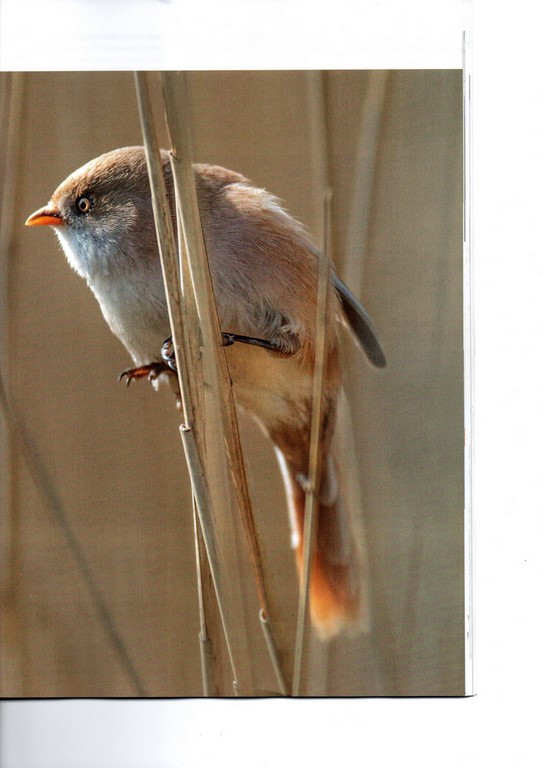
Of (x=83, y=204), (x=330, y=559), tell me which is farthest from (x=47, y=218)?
(x=330, y=559)

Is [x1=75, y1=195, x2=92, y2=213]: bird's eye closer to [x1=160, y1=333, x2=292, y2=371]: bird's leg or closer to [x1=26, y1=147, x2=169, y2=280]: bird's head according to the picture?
[x1=26, y1=147, x2=169, y2=280]: bird's head

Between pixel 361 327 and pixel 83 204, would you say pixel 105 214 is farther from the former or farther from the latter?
pixel 361 327

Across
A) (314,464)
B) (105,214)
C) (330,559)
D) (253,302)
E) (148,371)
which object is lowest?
(330,559)

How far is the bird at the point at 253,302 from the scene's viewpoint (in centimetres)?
138

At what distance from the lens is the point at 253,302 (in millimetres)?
1383

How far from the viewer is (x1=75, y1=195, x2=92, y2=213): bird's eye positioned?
4.58 feet

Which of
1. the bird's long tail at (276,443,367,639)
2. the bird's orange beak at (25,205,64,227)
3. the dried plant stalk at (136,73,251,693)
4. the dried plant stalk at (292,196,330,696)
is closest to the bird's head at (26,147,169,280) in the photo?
the bird's orange beak at (25,205,64,227)

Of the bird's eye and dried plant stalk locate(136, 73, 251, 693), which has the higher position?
the bird's eye

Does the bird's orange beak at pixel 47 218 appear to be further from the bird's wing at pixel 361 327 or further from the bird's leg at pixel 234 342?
the bird's wing at pixel 361 327

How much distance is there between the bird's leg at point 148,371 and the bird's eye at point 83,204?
28cm

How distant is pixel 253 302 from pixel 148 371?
0.72 feet

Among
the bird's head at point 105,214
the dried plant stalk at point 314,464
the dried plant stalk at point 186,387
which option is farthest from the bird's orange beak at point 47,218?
the dried plant stalk at point 314,464
